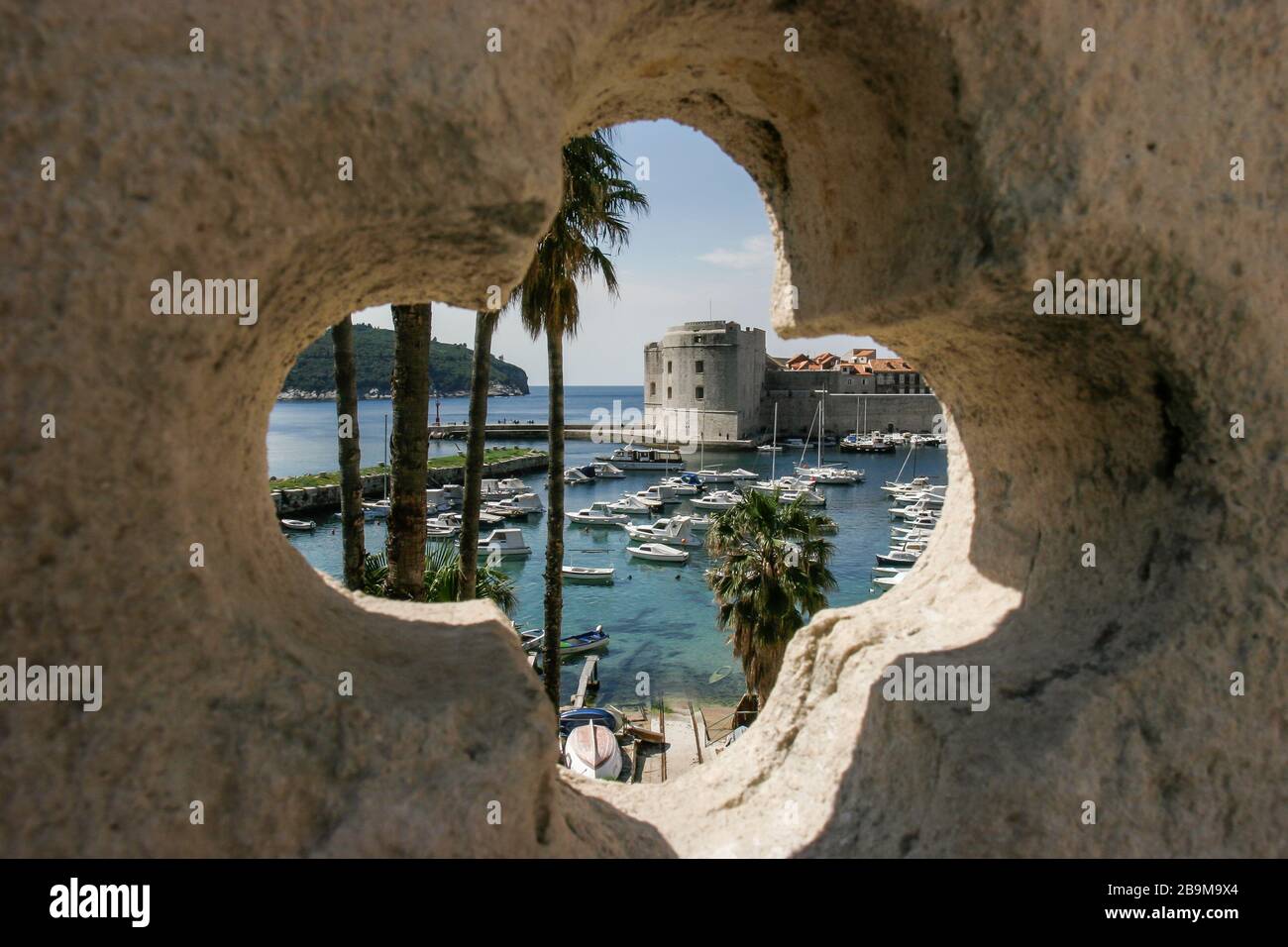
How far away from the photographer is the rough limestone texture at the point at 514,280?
231 centimetres

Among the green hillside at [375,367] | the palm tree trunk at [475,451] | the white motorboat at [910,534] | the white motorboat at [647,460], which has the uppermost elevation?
the green hillside at [375,367]

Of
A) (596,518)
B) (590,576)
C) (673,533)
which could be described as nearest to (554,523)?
(590,576)

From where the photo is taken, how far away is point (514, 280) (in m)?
3.06

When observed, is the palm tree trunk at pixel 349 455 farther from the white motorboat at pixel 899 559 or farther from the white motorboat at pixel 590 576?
the white motorboat at pixel 899 559

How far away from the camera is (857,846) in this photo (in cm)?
365

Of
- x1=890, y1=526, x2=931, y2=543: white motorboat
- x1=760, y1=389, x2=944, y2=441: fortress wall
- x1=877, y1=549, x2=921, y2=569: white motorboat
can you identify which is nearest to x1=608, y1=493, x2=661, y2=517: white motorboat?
x1=890, y1=526, x2=931, y2=543: white motorboat

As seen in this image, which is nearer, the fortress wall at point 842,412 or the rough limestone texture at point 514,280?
the rough limestone texture at point 514,280

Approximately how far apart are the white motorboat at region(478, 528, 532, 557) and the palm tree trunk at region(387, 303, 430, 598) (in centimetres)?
2548

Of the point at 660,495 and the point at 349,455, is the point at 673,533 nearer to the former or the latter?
the point at 660,495

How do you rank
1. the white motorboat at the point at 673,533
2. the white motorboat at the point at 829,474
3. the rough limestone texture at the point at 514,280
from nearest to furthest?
the rough limestone texture at the point at 514,280 < the white motorboat at the point at 673,533 < the white motorboat at the point at 829,474

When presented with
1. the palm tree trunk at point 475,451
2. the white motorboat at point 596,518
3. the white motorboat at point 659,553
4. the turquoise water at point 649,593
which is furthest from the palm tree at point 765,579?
the white motorboat at point 596,518

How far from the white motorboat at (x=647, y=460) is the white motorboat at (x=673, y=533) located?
878 inches
